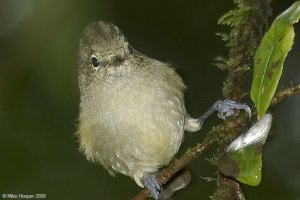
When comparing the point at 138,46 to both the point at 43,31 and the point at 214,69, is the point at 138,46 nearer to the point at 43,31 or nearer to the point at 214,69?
the point at 214,69

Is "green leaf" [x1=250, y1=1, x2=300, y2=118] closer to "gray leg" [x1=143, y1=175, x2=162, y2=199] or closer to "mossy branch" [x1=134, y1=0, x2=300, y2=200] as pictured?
"mossy branch" [x1=134, y1=0, x2=300, y2=200]

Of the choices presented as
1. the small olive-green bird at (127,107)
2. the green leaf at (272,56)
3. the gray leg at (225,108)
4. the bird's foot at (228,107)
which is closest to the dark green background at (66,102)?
the gray leg at (225,108)

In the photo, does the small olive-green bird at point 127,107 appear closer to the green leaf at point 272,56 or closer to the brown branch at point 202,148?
the brown branch at point 202,148

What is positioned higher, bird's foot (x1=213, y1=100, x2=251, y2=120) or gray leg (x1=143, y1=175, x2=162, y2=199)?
bird's foot (x1=213, y1=100, x2=251, y2=120)

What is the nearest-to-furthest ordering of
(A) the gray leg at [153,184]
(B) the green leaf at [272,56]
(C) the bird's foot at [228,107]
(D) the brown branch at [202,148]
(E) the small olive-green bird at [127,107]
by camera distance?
(B) the green leaf at [272,56]
(D) the brown branch at [202,148]
(C) the bird's foot at [228,107]
(E) the small olive-green bird at [127,107]
(A) the gray leg at [153,184]

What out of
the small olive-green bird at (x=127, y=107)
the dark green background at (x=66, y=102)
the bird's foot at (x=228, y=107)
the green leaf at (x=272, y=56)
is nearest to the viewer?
the green leaf at (x=272, y=56)

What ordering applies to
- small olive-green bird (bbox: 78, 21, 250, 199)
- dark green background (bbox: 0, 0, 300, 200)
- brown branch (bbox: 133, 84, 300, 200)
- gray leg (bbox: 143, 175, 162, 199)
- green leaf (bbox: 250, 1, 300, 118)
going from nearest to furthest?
green leaf (bbox: 250, 1, 300, 118) → brown branch (bbox: 133, 84, 300, 200) → small olive-green bird (bbox: 78, 21, 250, 199) → gray leg (bbox: 143, 175, 162, 199) → dark green background (bbox: 0, 0, 300, 200)

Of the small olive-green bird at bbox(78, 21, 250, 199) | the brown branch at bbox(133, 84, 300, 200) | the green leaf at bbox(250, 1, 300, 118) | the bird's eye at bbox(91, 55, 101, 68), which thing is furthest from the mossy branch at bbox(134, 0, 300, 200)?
the bird's eye at bbox(91, 55, 101, 68)
